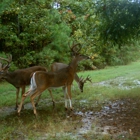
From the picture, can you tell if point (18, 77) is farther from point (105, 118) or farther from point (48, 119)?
point (105, 118)

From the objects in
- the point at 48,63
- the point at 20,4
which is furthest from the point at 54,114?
the point at 20,4

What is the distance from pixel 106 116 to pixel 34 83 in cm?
207

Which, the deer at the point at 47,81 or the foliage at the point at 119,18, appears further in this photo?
the foliage at the point at 119,18

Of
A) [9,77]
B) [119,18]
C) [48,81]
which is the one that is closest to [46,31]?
[9,77]

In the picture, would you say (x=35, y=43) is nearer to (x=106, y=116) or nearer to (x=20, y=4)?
(x=20, y=4)

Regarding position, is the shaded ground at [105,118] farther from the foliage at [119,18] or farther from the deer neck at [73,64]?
the foliage at [119,18]

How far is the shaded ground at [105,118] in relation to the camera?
5.34 m

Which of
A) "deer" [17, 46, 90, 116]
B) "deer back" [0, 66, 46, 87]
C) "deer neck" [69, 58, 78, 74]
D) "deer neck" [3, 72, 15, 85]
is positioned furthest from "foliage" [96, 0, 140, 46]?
"deer neck" [3, 72, 15, 85]

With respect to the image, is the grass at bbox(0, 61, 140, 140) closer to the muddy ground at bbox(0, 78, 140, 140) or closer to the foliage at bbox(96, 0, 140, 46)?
the muddy ground at bbox(0, 78, 140, 140)

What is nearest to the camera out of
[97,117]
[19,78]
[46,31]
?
[97,117]

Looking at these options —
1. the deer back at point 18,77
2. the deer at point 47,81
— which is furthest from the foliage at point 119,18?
the deer back at point 18,77

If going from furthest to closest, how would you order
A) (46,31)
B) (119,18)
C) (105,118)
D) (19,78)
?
(46,31), (19,78), (119,18), (105,118)

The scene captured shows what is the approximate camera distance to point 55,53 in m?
14.7

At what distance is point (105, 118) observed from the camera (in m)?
6.52
